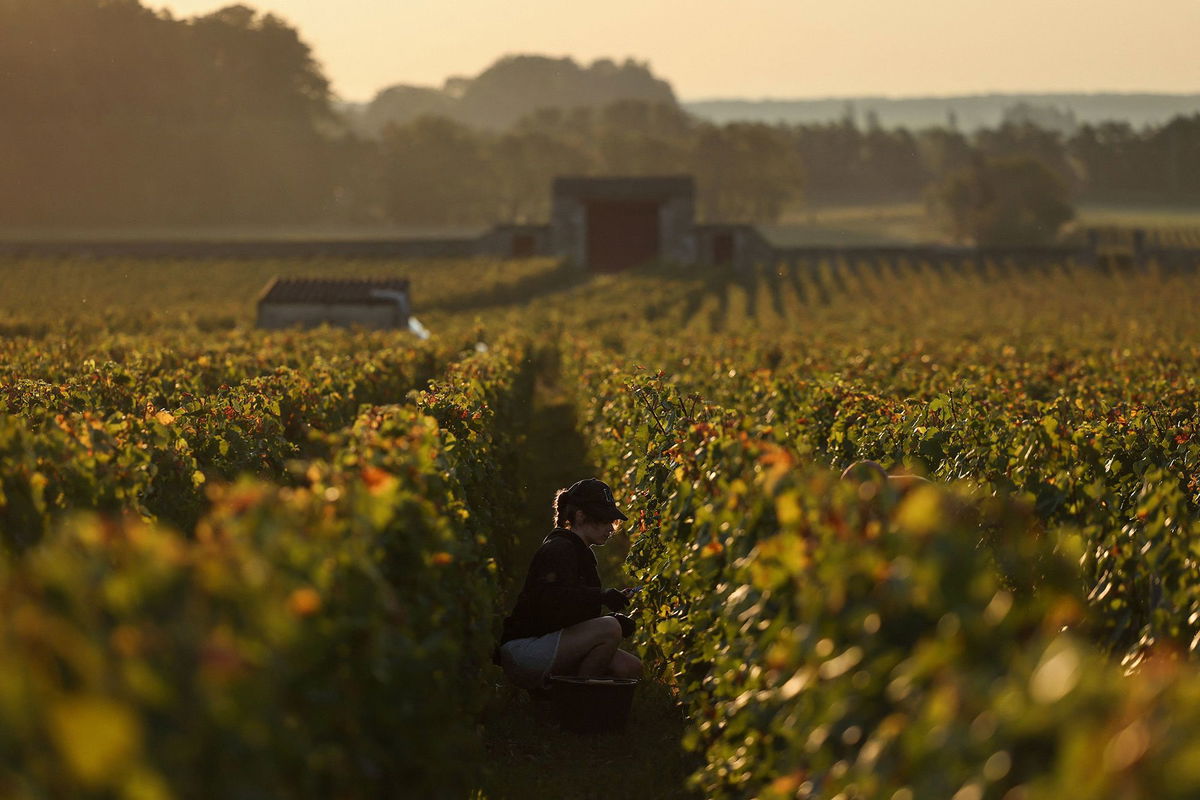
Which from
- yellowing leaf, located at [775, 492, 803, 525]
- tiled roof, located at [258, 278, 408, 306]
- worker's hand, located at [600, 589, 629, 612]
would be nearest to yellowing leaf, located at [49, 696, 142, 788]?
yellowing leaf, located at [775, 492, 803, 525]

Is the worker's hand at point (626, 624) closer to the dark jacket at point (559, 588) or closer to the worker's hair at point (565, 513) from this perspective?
the dark jacket at point (559, 588)

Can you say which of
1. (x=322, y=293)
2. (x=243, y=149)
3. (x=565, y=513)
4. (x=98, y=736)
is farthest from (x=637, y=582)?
(x=243, y=149)

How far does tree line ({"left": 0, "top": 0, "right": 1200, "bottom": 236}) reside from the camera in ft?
329

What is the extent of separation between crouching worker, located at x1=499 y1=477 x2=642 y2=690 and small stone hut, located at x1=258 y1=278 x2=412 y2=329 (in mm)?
27792

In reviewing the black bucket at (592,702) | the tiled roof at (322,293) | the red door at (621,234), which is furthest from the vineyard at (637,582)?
Answer: the red door at (621,234)

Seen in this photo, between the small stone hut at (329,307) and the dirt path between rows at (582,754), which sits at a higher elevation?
the small stone hut at (329,307)

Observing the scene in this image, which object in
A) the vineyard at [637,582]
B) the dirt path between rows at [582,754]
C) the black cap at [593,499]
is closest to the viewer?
the vineyard at [637,582]

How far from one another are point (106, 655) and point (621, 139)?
143m

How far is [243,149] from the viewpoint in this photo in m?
113

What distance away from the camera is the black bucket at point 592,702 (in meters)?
8.30

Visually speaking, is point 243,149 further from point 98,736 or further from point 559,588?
point 98,736

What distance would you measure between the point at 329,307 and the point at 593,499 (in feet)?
94.8

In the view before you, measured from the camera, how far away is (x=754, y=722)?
5.61m

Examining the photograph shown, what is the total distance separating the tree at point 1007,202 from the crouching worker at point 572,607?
108m
